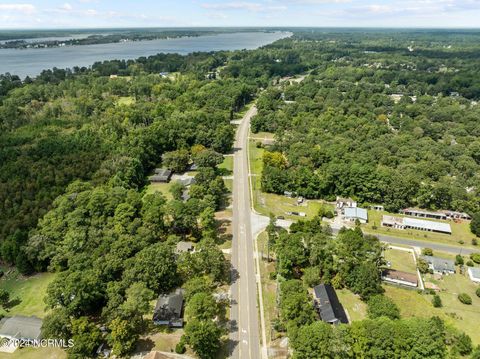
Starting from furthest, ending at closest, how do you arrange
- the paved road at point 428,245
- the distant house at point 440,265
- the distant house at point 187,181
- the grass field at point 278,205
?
the distant house at point 187,181 < the grass field at point 278,205 < the paved road at point 428,245 < the distant house at point 440,265

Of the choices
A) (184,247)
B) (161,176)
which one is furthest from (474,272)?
(161,176)

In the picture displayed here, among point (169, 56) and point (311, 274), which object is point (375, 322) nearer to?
point (311, 274)

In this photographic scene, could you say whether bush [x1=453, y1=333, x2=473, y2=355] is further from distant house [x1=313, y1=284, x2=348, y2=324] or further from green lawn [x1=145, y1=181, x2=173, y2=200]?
green lawn [x1=145, y1=181, x2=173, y2=200]

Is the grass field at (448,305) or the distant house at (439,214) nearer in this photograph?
the grass field at (448,305)

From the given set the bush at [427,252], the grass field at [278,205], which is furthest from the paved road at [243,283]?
the bush at [427,252]

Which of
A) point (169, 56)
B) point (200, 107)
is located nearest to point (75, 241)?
point (200, 107)

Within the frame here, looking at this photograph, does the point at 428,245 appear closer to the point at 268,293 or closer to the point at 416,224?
the point at 416,224

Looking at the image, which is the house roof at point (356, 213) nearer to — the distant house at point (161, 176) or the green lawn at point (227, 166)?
the green lawn at point (227, 166)
